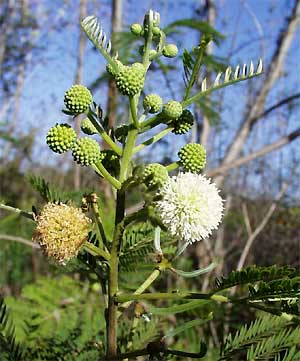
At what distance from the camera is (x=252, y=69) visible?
647 mm

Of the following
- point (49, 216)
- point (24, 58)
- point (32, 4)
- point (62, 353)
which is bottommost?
point (62, 353)

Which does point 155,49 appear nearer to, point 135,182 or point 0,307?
point 135,182

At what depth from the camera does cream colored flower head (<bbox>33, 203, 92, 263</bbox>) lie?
67 centimetres

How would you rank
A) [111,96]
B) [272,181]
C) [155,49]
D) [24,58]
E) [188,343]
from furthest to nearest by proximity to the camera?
[24,58] → [272,181] → [111,96] → [188,343] → [155,49]

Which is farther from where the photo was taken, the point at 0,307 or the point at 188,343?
the point at 188,343

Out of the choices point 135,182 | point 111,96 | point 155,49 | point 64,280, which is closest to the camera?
point 135,182

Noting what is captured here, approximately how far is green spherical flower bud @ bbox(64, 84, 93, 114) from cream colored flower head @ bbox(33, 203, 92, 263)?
13 cm

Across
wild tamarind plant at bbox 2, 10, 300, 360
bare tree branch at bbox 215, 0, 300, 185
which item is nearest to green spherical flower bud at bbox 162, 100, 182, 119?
wild tamarind plant at bbox 2, 10, 300, 360

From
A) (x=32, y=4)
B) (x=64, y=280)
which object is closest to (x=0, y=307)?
(x=64, y=280)

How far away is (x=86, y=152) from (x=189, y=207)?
0.14 metres

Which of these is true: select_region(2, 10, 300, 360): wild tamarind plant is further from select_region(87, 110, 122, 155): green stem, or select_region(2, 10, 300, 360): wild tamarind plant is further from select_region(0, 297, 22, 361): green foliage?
select_region(0, 297, 22, 361): green foliage

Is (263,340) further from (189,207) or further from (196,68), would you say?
(196,68)

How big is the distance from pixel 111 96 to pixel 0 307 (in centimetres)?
142

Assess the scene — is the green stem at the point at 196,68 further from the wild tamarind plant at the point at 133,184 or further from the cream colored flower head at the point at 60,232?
the cream colored flower head at the point at 60,232
